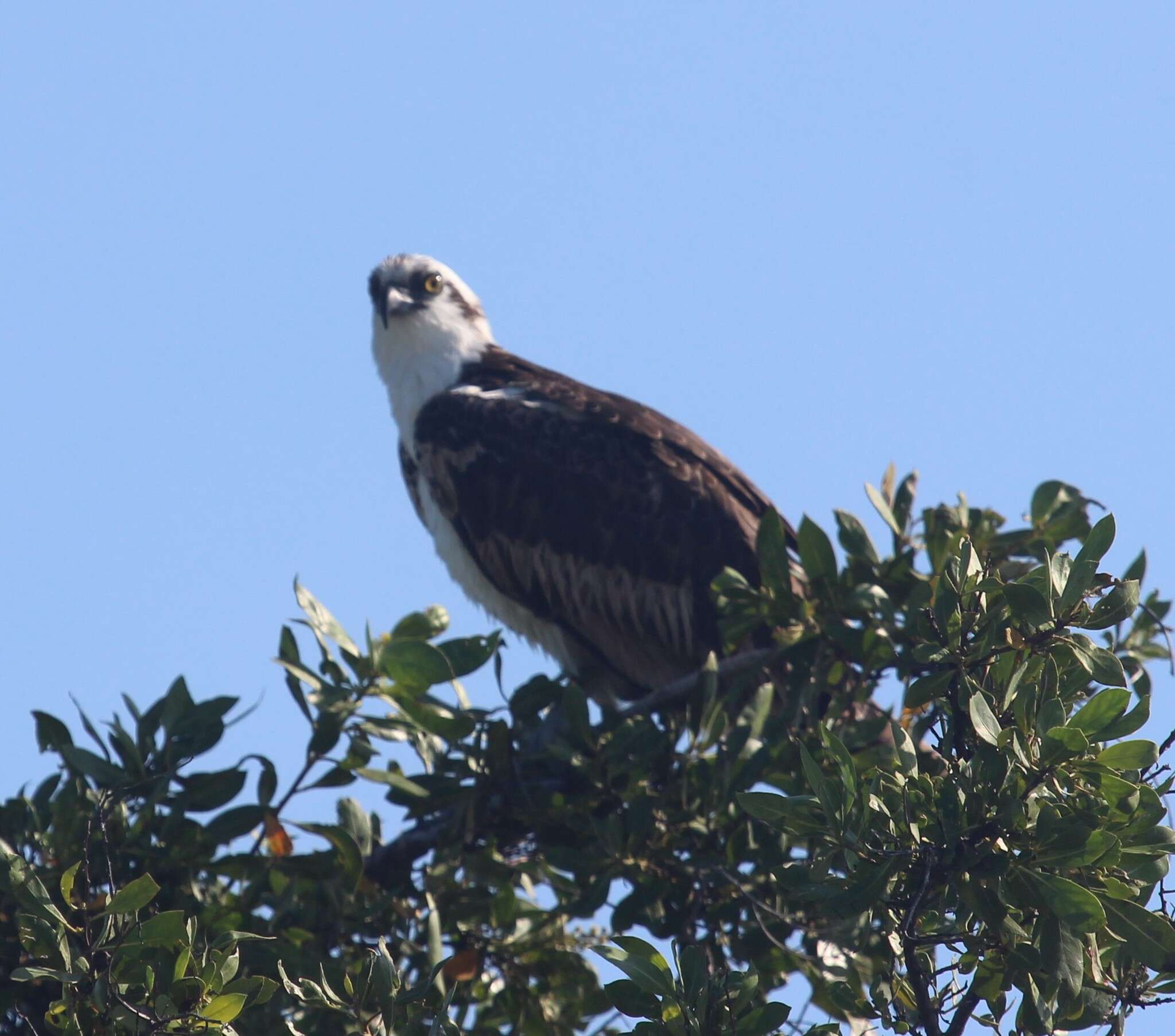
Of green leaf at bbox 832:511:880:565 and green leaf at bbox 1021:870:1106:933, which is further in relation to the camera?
green leaf at bbox 832:511:880:565

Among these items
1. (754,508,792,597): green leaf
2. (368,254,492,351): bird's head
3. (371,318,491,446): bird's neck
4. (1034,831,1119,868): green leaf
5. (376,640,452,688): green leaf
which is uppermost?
(368,254,492,351): bird's head

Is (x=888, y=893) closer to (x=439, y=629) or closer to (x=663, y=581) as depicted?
(x=439, y=629)

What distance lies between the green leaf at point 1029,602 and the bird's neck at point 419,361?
4.94 metres

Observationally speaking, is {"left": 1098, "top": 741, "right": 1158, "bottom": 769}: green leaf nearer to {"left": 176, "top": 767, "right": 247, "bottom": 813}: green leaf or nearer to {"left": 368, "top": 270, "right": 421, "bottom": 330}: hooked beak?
{"left": 176, "top": 767, "right": 247, "bottom": 813}: green leaf

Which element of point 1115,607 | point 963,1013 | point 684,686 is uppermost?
point 684,686

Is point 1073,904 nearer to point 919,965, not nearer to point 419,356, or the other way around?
point 919,965

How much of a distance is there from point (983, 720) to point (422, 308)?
581 centimetres

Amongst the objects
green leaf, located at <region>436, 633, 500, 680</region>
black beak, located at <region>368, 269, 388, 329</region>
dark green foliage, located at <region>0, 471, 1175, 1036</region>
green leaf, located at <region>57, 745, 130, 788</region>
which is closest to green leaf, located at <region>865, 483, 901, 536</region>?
dark green foliage, located at <region>0, 471, 1175, 1036</region>

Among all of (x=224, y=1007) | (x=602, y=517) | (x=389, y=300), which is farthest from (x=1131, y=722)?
(x=389, y=300)

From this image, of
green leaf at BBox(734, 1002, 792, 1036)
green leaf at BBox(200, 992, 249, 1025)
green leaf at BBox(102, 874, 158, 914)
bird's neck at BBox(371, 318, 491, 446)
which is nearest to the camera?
green leaf at BBox(734, 1002, 792, 1036)

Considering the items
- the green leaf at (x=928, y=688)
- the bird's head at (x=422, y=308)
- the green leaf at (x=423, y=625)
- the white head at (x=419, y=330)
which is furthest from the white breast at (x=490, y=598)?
the green leaf at (x=928, y=688)

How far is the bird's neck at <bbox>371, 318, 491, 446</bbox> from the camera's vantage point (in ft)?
28.5

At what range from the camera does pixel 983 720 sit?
3.80 m

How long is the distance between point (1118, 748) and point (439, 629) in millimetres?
2723
